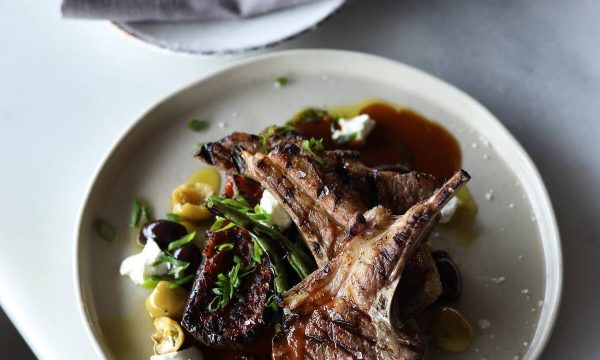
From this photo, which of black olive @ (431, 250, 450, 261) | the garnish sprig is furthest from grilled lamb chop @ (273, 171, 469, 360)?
black olive @ (431, 250, 450, 261)

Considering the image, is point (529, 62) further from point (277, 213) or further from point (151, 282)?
point (151, 282)

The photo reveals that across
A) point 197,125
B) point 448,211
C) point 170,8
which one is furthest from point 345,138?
point 170,8

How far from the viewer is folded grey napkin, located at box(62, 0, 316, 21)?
2713 mm

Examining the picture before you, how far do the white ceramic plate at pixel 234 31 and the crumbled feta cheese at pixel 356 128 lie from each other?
0.43 metres

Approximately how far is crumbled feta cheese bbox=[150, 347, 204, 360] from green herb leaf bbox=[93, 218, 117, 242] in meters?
0.49

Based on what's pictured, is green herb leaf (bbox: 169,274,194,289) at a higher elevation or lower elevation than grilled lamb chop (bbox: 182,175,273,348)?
higher

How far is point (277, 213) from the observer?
218 cm

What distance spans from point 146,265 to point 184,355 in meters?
0.34

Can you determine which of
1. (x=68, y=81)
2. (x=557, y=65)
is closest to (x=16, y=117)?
(x=68, y=81)

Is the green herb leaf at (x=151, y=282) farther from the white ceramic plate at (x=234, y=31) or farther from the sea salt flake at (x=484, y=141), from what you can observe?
the sea salt flake at (x=484, y=141)

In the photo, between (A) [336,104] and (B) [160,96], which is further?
(B) [160,96]

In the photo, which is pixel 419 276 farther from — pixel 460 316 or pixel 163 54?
pixel 163 54

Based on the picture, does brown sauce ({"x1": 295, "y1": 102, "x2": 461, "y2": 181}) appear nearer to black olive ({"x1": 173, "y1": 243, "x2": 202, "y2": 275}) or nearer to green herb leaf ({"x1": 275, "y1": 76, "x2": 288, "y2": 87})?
green herb leaf ({"x1": 275, "y1": 76, "x2": 288, "y2": 87})

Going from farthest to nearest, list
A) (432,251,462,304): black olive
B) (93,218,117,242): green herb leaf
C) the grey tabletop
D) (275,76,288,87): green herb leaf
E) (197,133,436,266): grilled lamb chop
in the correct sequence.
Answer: (275,76,288,87): green herb leaf, the grey tabletop, (93,218,117,242): green herb leaf, (432,251,462,304): black olive, (197,133,436,266): grilled lamb chop
